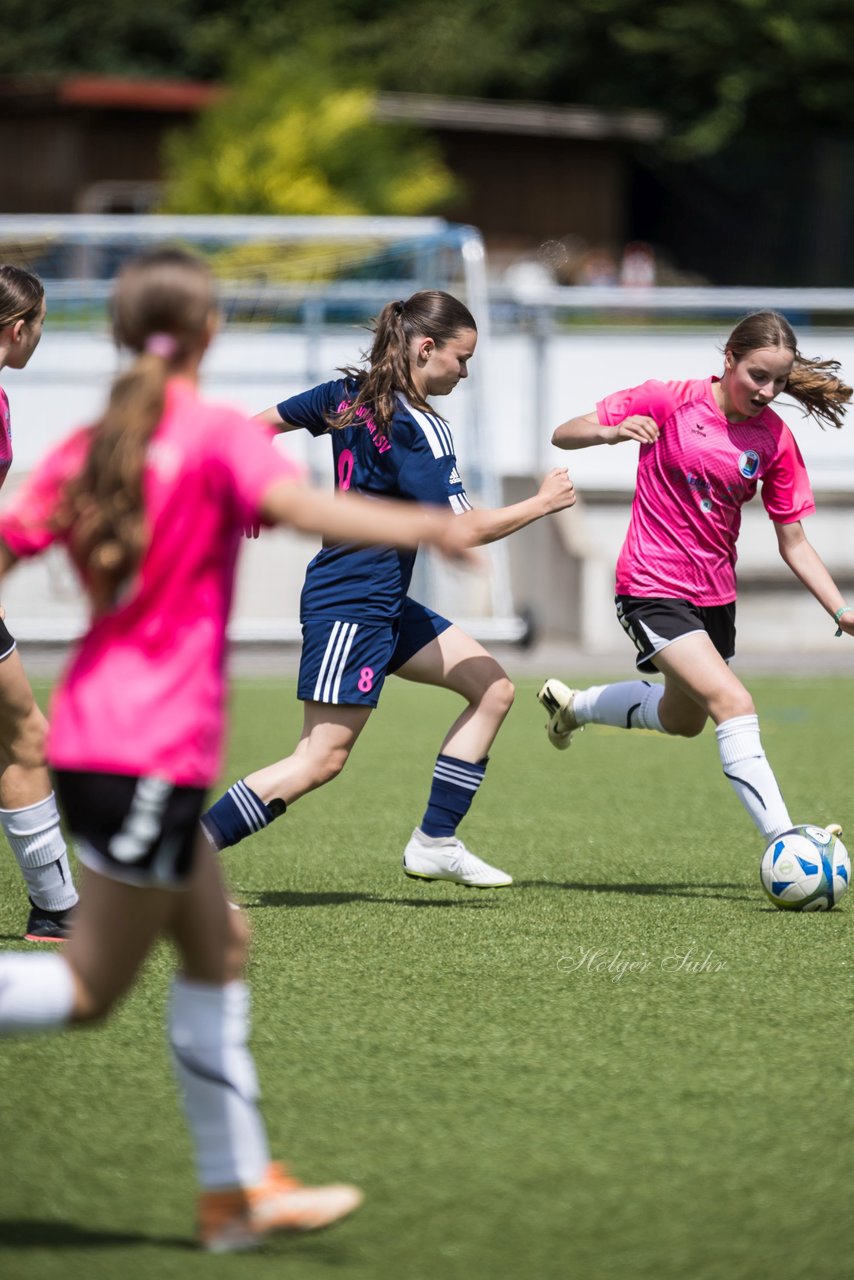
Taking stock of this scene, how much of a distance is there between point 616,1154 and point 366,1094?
62 centimetres

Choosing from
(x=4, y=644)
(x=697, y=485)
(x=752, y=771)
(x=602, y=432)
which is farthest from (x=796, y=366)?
(x=4, y=644)

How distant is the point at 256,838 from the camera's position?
7.43 meters

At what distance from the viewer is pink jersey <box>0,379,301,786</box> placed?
3.09 meters

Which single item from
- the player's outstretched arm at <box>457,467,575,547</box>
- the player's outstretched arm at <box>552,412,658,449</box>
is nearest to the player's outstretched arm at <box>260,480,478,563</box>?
the player's outstretched arm at <box>457,467,575,547</box>

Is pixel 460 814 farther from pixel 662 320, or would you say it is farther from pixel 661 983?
pixel 662 320

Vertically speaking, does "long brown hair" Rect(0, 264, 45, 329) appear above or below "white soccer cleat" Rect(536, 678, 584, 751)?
above

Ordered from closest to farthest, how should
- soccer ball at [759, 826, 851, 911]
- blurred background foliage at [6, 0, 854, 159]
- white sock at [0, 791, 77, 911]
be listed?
white sock at [0, 791, 77, 911]
soccer ball at [759, 826, 851, 911]
blurred background foliage at [6, 0, 854, 159]

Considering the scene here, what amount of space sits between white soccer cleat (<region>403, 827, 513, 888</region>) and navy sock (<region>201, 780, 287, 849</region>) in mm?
673

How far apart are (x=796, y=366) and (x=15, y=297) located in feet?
8.60

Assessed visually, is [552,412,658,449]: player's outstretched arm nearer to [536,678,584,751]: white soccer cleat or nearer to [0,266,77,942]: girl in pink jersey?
[536,678,584,751]: white soccer cleat

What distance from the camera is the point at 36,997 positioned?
3152 millimetres

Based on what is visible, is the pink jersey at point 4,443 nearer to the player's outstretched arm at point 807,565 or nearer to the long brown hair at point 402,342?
the long brown hair at point 402,342

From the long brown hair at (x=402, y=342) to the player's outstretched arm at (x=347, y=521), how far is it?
2.59m

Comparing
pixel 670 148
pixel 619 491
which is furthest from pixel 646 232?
pixel 619 491
